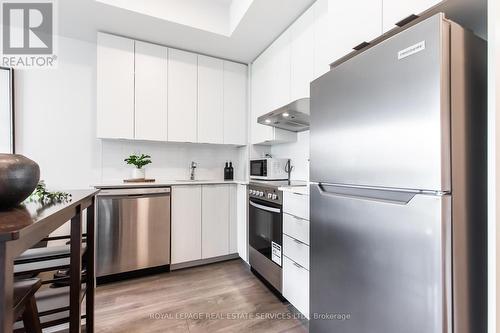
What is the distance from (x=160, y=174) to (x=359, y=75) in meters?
2.50

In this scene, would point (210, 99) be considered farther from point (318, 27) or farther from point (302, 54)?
point (318, 27)

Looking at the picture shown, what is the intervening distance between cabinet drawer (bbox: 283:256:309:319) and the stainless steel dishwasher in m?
1.30

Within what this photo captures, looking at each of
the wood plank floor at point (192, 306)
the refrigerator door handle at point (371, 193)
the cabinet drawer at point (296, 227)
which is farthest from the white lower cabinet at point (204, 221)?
the refrigerator door handle at point (371, 193)

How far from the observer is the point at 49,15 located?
2.18 meters

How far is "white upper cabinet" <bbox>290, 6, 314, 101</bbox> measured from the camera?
198 cm

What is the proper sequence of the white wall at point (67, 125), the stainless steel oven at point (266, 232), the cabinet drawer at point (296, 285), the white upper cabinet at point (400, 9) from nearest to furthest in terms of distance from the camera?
the white upper cabinet at point (400, 9) < the cabinet drawer at point (296, 285) < the stainless steel oven at point (266, 232) < the white wall at point (67, 125)

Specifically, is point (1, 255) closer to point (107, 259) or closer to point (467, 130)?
point (467, 130)

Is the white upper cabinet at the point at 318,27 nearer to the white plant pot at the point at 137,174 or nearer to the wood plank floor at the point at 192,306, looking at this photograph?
the wood plank floor at the point at 192,306

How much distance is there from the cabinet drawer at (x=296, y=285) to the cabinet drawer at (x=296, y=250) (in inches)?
1.6

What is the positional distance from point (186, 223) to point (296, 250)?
→ 4.40ft

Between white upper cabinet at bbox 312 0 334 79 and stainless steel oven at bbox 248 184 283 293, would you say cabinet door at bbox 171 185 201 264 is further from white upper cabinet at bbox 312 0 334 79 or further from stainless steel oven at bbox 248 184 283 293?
white upper cabinet at bbox 312 0 334 79

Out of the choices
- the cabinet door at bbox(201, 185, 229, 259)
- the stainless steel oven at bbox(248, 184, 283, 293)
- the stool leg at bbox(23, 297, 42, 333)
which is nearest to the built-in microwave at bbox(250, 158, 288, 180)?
the stainless steel oven at bbox(248, 184, 283, 293)

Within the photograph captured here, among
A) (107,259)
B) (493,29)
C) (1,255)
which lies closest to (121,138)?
(107,259)

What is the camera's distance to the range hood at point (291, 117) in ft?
6.37
